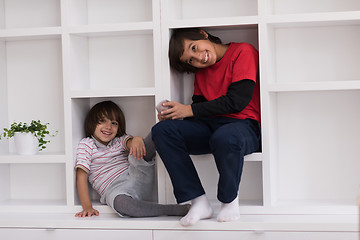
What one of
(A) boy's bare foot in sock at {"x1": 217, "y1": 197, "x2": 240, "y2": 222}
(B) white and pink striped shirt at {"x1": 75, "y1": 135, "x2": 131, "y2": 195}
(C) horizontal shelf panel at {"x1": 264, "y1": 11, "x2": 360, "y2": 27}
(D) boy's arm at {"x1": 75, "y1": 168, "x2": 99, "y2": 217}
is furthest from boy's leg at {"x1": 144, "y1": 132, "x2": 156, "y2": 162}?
(C) horizontal shelf panel at {"x1": 264, "y1": 11, "x2": 360, "y2": 27}

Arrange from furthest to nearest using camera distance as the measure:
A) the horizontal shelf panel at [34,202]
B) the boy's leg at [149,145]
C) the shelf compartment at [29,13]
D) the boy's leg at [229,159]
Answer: the shelf compartment at [29,13], the horizontal shelf panel at [34,202], the boy's leg at [149,145], the boy's leg at [229,159]

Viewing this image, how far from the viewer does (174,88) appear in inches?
87.6

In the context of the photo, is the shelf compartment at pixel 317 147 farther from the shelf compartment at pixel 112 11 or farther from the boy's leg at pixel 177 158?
the shelf compartment at pixel 112 11

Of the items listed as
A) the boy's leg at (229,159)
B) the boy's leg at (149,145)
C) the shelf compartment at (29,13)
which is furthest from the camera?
the shelf compartment at (29,13)

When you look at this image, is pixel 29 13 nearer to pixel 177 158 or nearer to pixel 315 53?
pixel 177 158

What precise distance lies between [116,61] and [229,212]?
2.88 feet

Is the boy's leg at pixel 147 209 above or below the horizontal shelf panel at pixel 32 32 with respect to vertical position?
below

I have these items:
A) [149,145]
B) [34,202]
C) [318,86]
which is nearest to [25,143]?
[34,202]

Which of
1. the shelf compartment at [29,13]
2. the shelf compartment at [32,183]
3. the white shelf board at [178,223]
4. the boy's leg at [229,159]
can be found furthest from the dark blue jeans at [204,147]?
the shelf compartment at [29,13]

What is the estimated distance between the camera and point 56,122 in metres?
2.46

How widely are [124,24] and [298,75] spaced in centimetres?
76

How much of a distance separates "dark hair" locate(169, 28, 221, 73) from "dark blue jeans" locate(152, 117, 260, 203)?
215mm

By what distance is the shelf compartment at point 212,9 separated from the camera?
2.29 m

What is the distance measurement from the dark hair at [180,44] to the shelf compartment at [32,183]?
29.1 inches
